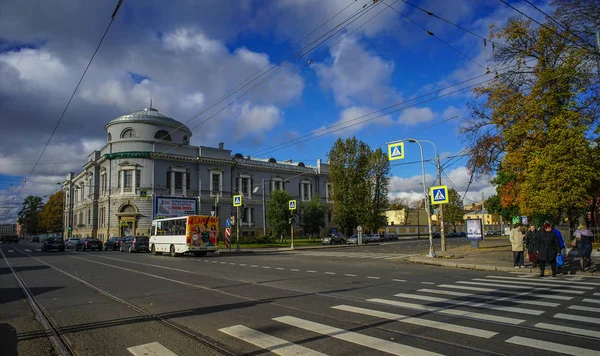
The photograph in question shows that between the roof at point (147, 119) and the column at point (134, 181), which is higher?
the roof at point (147, 119)

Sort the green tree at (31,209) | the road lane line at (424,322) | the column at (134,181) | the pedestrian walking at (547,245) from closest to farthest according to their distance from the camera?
the road lane line at (424,322) < the pedestrian walking at (547,245) < the column at (134,181) < the green tree at (31,209)

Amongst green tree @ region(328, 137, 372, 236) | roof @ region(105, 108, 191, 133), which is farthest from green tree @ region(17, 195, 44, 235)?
green tree @ region(328, 137, 372, 236)

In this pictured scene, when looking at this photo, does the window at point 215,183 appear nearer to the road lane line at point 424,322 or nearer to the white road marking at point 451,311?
the white road marking at point 451,311

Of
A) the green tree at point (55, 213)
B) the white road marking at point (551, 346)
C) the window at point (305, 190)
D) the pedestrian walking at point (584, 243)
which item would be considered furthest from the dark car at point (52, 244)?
the green tree at point (55, 213)

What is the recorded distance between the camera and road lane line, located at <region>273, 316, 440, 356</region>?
5.46 m

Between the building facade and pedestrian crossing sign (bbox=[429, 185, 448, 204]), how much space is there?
2523 cm

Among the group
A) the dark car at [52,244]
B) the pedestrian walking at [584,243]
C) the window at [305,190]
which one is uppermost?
the window at [305,190]

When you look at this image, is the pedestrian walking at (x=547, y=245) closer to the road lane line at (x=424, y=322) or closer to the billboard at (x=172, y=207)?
the road lane line at (x=424, y=322)

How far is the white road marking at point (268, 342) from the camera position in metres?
5.48

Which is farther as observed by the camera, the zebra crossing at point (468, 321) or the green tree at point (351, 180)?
the green tree at point (351, 180)

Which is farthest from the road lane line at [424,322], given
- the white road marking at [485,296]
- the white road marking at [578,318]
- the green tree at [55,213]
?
the green tree at [55,213]

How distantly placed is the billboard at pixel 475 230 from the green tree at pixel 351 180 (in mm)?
23333

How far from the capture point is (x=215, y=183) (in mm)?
59281

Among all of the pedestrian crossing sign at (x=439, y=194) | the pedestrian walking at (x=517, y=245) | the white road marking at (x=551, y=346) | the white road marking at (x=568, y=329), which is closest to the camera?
the white road marking at (x=551, y=346)
